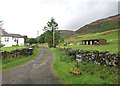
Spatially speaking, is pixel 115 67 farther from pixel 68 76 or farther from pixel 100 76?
pixel 68 76

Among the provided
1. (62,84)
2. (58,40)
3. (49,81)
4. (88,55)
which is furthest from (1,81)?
(58,40)

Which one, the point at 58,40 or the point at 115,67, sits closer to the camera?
the point at 115,67

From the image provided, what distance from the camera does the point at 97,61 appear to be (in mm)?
22438

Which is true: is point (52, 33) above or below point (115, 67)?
above

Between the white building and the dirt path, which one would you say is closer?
the dirt path

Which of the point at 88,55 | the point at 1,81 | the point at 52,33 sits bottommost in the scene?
the point at 1,81

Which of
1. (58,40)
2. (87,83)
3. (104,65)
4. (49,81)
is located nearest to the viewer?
(87,83)

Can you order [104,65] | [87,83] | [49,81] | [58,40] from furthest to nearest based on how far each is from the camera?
[58,40] → [104,65] → [49,81] → [87,83]

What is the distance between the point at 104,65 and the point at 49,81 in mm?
5934

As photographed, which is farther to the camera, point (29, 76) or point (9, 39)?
point (9, 39)

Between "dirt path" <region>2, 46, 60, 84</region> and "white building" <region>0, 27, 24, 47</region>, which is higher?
"white building" <region>0, 27, 24, 47</region>

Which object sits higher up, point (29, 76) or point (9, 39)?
point (9, 39)

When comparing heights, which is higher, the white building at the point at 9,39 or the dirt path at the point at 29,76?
the white building at the point at 9,39

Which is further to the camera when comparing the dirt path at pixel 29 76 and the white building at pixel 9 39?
the white building at pixel 9 39
